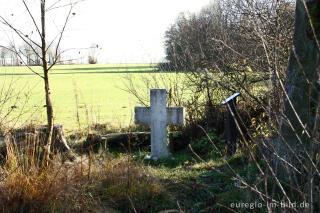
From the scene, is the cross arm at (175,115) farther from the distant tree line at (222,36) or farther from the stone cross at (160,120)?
the distant tree line at (222,36)

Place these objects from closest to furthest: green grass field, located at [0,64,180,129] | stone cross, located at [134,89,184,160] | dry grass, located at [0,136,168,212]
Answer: dry grass, located at [0,136,168,212] < stone cross, located at [134,89,184,160] < green grass field, located at [0,64,180,129]

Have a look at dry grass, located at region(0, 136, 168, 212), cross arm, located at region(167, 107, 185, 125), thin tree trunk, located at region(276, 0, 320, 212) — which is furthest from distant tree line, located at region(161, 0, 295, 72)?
dry grass, located at region(0, 136, 168, 212)

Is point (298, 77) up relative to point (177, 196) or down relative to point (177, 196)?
up

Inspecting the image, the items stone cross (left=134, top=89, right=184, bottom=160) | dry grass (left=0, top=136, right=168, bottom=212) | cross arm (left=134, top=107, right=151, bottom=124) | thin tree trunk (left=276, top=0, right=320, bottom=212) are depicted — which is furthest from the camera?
cross arm (left=134, top=107, right=151, bottom=124)

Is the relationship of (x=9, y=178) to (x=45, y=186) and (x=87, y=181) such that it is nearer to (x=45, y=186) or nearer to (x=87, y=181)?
(x=45, y=186)

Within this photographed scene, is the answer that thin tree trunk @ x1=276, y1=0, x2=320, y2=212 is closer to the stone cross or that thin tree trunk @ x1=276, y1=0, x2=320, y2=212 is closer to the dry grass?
the dry grass

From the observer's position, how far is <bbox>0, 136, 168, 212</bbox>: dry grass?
364 cm

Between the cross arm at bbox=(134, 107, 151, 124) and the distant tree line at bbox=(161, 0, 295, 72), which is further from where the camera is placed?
the cross arm at bbox=(134, 107, 151, 124)

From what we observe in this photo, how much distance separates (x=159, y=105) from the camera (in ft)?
23.0

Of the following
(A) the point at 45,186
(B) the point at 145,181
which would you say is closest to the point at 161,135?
(B) the point at 145,181

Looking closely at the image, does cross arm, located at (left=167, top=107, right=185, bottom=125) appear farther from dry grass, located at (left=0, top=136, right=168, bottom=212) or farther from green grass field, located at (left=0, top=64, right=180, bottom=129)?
dry grass, located at (left=0, top=136, right=168, bottom=212)

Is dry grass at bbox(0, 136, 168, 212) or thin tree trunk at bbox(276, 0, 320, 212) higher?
thin tree trunk at bbox(276, 0, 320, 212)

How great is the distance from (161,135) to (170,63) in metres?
3.24

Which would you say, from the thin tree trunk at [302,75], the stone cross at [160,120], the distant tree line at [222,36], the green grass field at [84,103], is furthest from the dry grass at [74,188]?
the distant tree line at [222,36]
